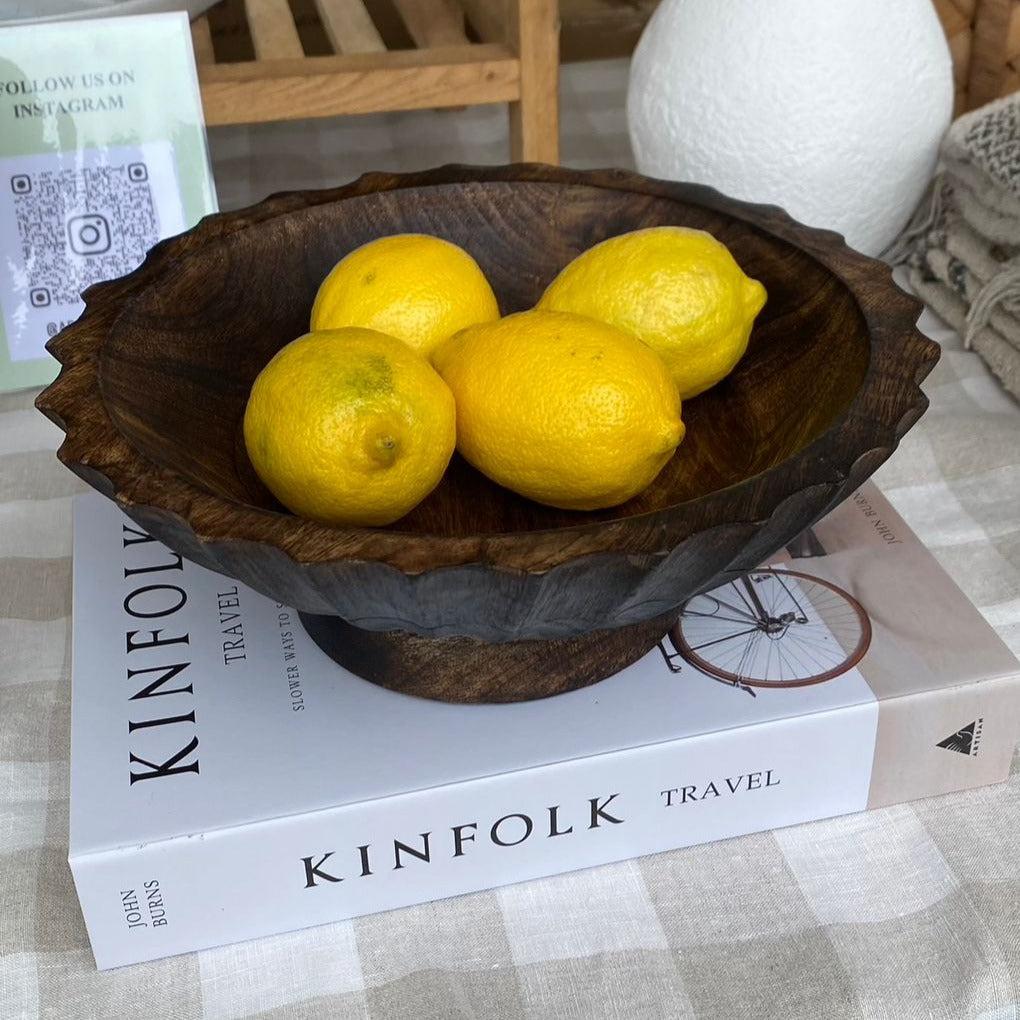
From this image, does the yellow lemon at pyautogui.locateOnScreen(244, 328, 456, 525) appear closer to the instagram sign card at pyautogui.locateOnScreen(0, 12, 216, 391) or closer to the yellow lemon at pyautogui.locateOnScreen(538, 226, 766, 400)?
the yellow lemon at pyautogui.locateOnScreen(538, 226, 766, 400)

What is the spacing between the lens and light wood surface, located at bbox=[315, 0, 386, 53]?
762 millimetres

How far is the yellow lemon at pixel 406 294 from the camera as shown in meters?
0.41

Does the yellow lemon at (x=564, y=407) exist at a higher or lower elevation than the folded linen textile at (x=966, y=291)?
higher

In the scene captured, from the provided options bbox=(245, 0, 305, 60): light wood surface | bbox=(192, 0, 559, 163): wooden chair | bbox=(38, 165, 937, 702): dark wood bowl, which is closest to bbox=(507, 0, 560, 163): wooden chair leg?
bbox=(192, 0, 559, 163): wooden chair

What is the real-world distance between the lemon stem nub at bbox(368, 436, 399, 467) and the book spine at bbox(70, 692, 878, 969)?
0.10 m

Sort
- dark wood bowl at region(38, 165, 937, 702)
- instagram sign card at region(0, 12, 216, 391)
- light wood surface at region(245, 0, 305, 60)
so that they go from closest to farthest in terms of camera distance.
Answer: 1. dark wood bowl at region(38, 165, 937, 702)
2. instagram sign card at region(0, 12, 216, 391)
3. light wood surface at region(245, 0, 305, 60)

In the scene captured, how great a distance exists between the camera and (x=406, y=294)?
409 mm

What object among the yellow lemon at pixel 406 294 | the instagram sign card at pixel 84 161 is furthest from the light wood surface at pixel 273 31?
the yellow lemon at pixel 406 294

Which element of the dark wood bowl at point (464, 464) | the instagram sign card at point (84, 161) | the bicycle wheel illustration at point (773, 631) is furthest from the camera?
the instagram sign card at point (84, 161)

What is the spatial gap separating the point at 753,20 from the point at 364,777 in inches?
18.0

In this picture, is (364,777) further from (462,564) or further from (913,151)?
(913,151)

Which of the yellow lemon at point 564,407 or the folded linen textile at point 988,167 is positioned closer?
the yellow lemon at point 564,407

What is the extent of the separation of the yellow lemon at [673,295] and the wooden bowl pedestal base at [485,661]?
89mm

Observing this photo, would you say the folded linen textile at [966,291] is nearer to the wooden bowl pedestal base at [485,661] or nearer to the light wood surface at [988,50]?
the light wood surface at [988,50]
